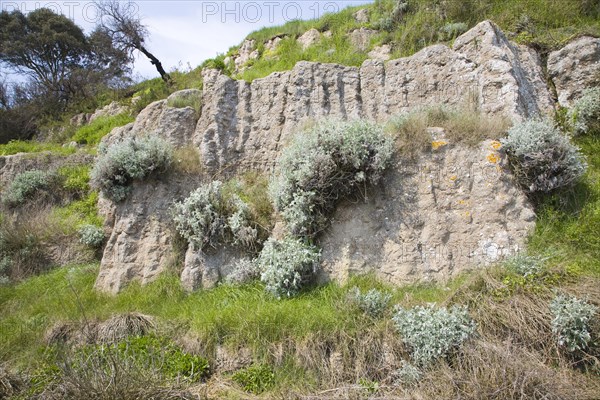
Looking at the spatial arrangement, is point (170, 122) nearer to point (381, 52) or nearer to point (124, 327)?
point (124, 327)

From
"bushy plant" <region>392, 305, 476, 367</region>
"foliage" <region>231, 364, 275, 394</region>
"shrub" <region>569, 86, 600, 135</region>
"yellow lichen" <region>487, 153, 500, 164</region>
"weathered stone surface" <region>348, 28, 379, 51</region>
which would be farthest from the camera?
"weathered stone surface" <region>348, 28, 379, 51</region>

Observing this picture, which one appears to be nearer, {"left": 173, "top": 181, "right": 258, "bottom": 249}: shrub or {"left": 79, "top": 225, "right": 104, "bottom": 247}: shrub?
{"left": 173, "top": 181, "right": 258, "bottom": 249}: shrub

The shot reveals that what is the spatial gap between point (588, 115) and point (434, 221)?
3.63 metres

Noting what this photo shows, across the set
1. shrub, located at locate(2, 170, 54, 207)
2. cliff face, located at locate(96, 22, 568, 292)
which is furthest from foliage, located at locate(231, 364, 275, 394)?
shrub, located at locate(2, 170, 54, 207)

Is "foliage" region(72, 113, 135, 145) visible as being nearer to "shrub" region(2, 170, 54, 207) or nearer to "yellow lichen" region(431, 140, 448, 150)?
"shrub" region(2, 170, 54, 207)

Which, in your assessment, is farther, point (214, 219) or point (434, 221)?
point (214, 219)

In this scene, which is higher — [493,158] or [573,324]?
[493,158]

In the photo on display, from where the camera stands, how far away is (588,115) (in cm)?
657

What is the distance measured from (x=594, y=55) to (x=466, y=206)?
454 centimetres

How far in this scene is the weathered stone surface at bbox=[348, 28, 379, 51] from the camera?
36.2 ft

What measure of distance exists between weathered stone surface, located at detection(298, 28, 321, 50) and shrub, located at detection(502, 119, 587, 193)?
8090 millimetres

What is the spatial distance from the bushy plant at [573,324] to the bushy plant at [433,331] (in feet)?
2.51

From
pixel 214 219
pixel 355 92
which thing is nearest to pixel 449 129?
pixel 355 92

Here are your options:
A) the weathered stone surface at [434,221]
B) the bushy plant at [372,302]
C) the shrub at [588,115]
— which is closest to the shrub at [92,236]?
the weathered stone surface at [434,221]
